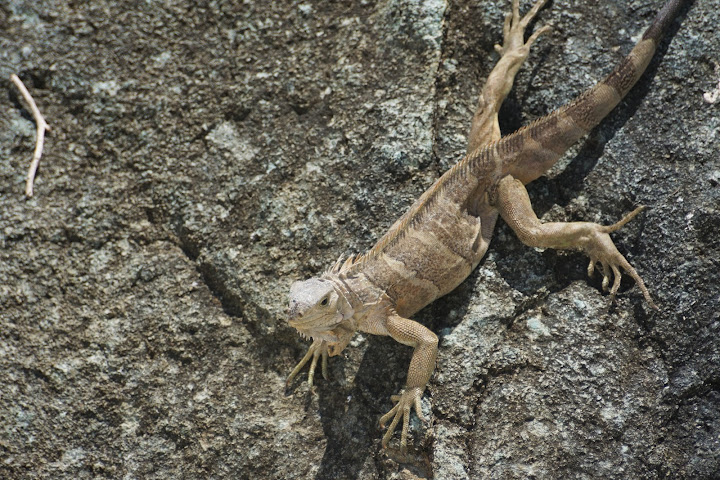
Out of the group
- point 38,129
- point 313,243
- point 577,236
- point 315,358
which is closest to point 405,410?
point 315,358

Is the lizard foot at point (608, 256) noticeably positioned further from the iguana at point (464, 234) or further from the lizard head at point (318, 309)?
the lizard head at point (318, 309)

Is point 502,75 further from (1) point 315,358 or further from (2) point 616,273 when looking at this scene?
(1) point 315,358

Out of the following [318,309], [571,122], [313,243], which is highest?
[571,122]

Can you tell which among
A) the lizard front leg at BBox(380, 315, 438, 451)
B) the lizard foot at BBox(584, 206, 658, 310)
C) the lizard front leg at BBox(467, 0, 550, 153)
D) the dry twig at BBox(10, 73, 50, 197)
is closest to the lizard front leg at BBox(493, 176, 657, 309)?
the lizard foot at BBox(584, 206, 658, 310)

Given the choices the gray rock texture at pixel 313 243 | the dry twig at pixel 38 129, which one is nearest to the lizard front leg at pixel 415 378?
the gray rock texture at pixel 313 243

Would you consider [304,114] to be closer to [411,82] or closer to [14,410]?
[411,82]

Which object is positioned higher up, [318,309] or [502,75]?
[502,75]

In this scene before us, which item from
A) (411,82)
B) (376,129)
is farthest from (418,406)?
(411,82)
